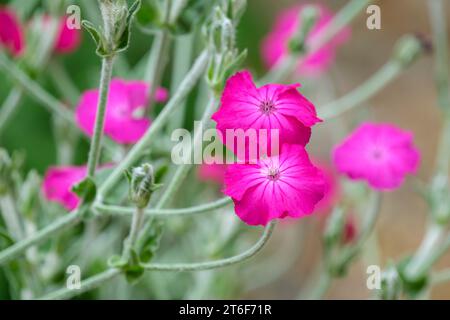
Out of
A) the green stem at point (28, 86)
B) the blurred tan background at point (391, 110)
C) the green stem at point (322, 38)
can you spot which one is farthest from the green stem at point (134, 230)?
the blurred tan background at point (391, 110)

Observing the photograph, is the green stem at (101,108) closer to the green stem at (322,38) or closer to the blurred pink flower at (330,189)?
the green stem at (322,38)

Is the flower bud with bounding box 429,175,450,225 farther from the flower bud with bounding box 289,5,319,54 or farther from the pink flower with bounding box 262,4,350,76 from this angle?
the pink flower with bounding box 262,4,350,76

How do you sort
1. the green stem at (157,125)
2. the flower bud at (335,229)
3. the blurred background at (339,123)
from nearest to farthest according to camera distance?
the green stem at (157,125) < the flower bud at (335,229) < the blurred background at (339,123)

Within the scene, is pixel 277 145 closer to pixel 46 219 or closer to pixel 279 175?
pixel 279 175

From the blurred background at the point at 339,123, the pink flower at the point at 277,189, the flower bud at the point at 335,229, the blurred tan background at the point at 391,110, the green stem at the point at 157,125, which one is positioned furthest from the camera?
the blurred tan background at the point at 391,110

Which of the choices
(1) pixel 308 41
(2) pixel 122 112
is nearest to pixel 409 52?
(1) pixel 308 41

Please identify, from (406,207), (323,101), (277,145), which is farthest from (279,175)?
(406,207)
